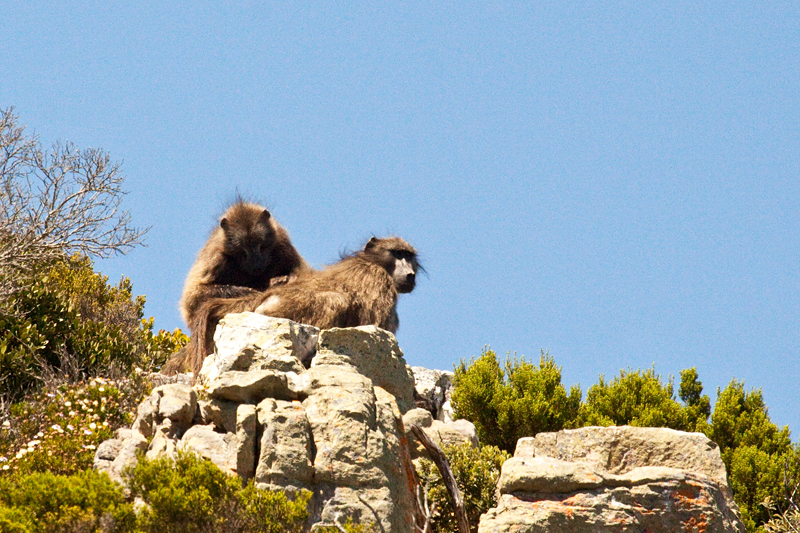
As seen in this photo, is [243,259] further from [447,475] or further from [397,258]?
[447,475]

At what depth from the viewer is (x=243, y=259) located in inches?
491

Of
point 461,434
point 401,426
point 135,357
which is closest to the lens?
point 401,426

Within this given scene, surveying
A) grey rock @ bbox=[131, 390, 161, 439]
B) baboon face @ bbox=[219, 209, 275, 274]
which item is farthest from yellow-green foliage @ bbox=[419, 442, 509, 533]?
baboon face @ bbox=[219, 209, 275, 274]

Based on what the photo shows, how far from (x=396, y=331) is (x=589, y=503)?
442 centimetres

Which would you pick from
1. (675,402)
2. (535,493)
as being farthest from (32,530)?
(675,402)

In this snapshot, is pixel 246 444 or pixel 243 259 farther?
pixel 243 259

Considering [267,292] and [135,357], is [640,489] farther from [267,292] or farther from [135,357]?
[135,357]

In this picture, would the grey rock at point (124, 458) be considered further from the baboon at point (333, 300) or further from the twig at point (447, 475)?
the baboon at point (333, 300)

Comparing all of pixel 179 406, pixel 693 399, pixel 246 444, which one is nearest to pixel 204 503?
pixel 246 444

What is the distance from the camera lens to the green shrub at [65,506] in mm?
6590

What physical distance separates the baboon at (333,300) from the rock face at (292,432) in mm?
1774

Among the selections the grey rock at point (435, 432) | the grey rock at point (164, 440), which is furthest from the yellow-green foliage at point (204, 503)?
the grey rock at point (435, 432)

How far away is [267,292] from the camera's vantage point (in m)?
11.2

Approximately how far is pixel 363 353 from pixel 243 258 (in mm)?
3740
